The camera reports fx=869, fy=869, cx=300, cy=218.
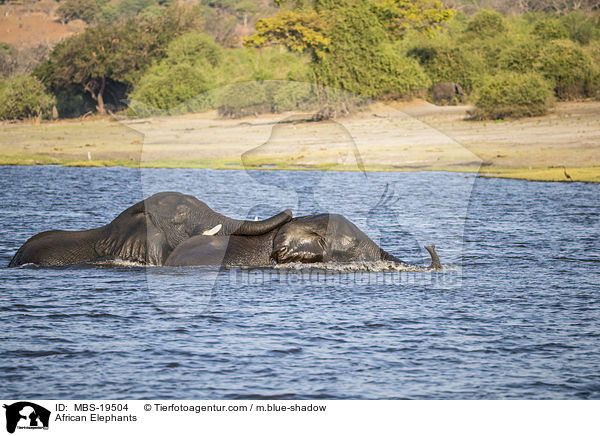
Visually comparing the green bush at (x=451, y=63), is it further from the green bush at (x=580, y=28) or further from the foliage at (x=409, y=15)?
the green bush at (x=580, y=28)

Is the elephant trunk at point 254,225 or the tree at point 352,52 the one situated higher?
the tree at point 352,52

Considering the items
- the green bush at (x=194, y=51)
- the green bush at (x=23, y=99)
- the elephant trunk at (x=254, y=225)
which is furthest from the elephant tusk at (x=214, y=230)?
the green bush at (x=194, y=51)

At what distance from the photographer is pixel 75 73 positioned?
6072 centimetres

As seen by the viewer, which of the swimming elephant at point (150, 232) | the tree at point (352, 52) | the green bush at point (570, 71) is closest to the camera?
the swimming elephant at point (150, 232)

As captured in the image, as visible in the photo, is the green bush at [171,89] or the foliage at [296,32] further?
the green bush at [171,89]

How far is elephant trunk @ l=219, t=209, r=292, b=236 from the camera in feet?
45.7

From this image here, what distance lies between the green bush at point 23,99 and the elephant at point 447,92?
2590cm

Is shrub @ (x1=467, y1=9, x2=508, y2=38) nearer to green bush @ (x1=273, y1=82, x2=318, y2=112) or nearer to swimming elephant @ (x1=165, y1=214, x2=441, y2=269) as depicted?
green bush @ (x1=273, y1=82, x2=318, y2=112)

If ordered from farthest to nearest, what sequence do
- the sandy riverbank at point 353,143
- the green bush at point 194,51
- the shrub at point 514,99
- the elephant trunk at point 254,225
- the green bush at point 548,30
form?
the green bush at point 194,51
the green bush at point 548,30
the shrub at point 514,99
the sandy riverbank at point 353,143
the elephant trunk at point 254,225

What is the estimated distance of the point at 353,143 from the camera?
3975cm

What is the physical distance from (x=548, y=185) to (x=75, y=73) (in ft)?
133

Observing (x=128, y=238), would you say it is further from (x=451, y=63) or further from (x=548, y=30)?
(x=548, y=30)

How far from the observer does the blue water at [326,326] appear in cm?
925
